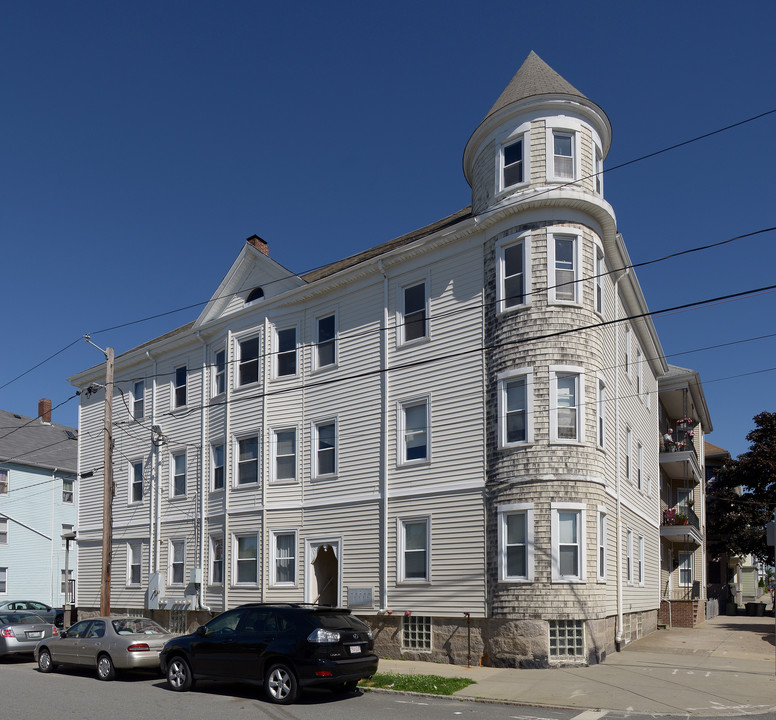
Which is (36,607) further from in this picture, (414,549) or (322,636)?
(322,636)

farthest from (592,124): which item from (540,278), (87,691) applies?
(87,691)

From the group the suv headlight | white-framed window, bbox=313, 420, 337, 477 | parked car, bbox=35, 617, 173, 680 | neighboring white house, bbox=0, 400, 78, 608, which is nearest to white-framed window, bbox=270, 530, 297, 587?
white-framed window, bbox=313, 420, 337, 477

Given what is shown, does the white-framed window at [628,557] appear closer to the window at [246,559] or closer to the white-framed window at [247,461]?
the window at [246,559]

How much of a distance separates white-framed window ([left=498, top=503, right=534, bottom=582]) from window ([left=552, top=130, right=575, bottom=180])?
25.8 feet

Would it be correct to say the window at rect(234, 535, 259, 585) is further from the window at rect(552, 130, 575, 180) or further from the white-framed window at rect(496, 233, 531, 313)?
the window at rect(552, 130, 575, 180)

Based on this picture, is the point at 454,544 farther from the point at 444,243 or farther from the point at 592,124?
the point at 592,124

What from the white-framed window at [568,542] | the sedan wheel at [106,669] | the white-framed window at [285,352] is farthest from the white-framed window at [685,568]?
the sedan wheel at [106,669]

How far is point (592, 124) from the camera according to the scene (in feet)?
68.1

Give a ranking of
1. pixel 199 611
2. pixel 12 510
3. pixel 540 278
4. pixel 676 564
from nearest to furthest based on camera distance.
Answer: pixel 540 278
pixel 199 611
pixel 676 564
pixel 12 510

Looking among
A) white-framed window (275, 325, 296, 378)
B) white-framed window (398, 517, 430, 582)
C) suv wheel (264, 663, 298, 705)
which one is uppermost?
white-framed window (275, 325, 296, 378)

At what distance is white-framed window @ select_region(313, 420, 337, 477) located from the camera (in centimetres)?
2328

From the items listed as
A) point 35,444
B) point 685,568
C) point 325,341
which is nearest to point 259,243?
point 325,341

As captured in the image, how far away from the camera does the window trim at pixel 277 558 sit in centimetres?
2325

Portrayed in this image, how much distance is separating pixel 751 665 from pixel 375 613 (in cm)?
869
